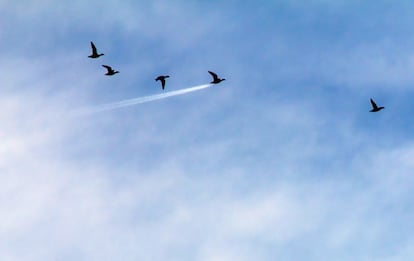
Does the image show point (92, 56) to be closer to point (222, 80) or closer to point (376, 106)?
point (222, 80)

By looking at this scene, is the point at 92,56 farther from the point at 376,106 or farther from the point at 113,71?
the point at 376,106

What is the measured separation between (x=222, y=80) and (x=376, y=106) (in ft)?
128

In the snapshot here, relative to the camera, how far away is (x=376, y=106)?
160 meters

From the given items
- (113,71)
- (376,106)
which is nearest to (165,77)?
(113,71)

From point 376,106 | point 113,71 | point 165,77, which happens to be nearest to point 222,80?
point 165,77

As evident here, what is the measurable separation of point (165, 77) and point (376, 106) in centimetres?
5218

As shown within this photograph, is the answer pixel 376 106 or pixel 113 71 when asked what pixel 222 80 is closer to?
pixel 113 71

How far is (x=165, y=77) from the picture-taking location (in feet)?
495

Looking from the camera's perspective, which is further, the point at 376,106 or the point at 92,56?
the point at 376,106

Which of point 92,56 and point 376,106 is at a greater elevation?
point 92,56

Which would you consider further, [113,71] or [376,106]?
[376,106]

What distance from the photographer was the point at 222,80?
499 feet

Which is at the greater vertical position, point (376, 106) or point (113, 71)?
point (113, 71)

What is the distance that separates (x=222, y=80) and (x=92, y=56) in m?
30.1
